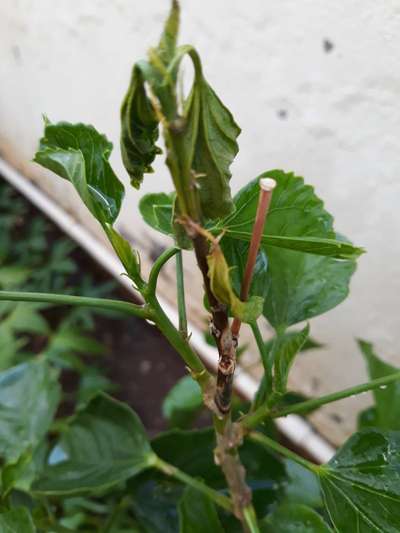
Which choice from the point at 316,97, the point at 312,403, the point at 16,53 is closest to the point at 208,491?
the point at 312,403

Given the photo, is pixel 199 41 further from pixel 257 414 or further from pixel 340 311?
pixel 257 414

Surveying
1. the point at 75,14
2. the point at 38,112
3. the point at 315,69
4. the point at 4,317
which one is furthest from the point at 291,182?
the point at 38,112

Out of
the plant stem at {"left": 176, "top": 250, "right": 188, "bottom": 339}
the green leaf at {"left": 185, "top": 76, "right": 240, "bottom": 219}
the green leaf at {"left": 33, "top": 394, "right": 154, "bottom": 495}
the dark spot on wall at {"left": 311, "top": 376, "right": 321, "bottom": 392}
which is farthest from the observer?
the dark spot on wall at {"left": 311, "top": 376, "right": 321, "bottom": 392}

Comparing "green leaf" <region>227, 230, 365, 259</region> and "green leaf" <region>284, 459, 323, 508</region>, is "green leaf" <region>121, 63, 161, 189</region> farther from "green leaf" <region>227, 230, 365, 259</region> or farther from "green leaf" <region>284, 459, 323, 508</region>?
"green leaf" <region>284, 459, 323, 508</region>

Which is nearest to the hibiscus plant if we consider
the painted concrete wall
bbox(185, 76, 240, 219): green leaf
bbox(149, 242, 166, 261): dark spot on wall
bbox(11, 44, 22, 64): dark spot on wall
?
bbox(185, 76, 240, 219): green leaf

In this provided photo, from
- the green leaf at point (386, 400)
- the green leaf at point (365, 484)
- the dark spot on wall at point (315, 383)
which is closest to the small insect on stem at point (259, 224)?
the green leaf at point (365, 484)
